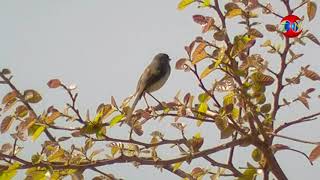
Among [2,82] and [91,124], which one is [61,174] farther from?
[2,82]

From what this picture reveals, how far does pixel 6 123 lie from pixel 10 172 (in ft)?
1.10

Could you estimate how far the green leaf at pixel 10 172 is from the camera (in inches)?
99.3

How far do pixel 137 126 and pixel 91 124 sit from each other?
28cm

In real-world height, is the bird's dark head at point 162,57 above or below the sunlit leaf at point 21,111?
above

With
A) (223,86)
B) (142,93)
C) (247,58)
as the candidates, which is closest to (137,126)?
(223,86)

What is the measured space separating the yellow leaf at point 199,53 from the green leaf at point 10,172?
1180 millimetres

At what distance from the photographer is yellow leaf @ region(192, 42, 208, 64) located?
2412 millimetres

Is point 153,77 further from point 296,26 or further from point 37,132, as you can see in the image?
point 296,26

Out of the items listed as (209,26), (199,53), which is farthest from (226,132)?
(209,26)

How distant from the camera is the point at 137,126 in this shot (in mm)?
2637

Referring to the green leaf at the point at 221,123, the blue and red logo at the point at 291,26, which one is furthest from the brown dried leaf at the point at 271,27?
the green leaf at the point at 221,123

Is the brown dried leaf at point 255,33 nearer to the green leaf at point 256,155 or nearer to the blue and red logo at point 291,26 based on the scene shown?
the blue and red logo at point 291,26

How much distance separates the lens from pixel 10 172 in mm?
2580

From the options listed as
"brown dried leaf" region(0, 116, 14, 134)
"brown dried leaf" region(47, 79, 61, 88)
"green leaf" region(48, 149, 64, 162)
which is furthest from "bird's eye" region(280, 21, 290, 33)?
"brown dried leaf" region(0, 116, 14, 134)
